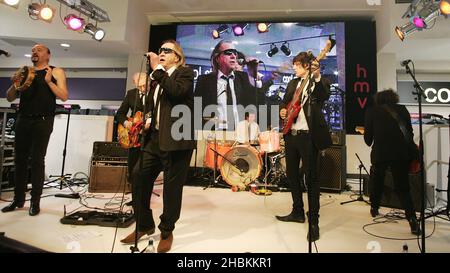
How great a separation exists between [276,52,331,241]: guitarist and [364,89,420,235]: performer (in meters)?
0.87

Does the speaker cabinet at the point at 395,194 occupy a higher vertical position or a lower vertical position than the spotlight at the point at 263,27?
lower

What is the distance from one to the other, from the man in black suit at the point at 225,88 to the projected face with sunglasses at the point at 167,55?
366 centimetres

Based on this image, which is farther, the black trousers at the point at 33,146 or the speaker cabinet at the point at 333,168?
the speaker cabinet at the point at 333,168

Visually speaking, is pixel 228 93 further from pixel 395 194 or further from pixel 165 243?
pixel 165 243

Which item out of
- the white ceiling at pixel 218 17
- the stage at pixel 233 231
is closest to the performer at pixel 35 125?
the stage at pixel 233 231

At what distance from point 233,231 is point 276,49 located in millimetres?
4560

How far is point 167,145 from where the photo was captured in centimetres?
184

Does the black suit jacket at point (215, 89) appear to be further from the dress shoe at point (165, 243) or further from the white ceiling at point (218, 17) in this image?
the dress shoe at point (165, 243)

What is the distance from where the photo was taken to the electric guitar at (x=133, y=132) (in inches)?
103

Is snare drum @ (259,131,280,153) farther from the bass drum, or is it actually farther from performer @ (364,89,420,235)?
performer @ (364,89,420,235)

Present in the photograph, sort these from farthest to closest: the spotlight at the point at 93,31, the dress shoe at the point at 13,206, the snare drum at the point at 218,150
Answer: the spotlight at the point at 93,31 → the snare drum at the point at 218,150 → the dress shoe at the point at 13,206

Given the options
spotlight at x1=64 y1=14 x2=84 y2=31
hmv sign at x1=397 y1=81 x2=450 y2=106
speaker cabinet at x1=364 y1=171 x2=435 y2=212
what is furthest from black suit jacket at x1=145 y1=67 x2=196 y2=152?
hmv sign at x1=397 y1=81 x2=450 y2=106

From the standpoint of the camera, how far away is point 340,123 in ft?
17.5
